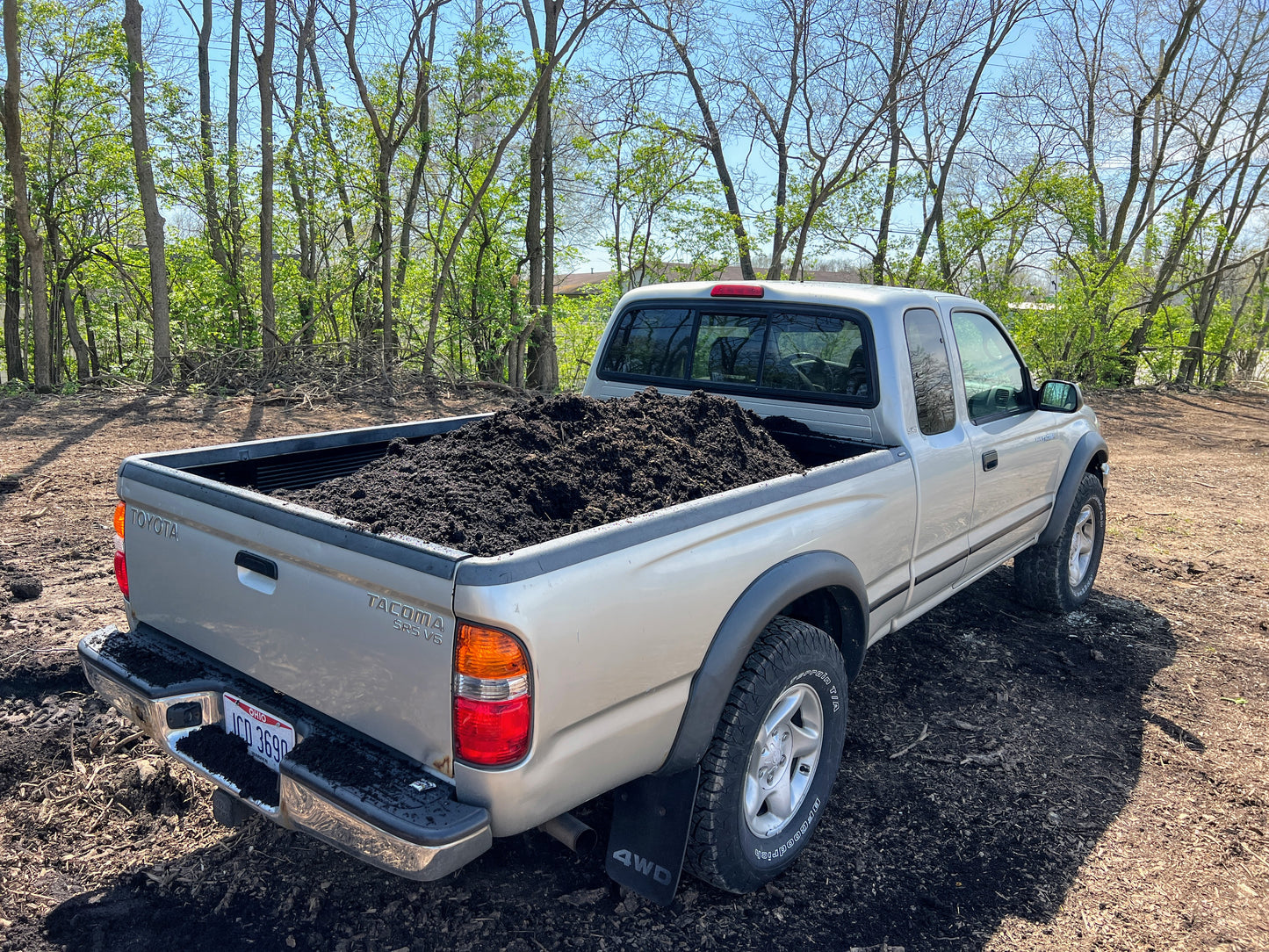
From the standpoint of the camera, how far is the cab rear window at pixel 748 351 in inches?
143

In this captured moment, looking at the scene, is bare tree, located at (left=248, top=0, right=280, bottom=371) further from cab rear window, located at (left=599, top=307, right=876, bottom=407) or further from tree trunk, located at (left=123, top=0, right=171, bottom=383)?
cab rear window, located at (left=599, top=307, right=876, bottom=407)

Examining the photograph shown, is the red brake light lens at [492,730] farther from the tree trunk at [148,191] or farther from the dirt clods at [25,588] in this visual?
the tree trunk at [148,191]

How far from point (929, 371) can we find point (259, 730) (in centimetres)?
299

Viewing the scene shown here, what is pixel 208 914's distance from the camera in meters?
2.40

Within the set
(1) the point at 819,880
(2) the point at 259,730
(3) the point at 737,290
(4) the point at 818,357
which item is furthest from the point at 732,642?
(3) the point at 737,290

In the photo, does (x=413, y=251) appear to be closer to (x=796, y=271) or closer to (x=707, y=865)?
(x=796, y=271)

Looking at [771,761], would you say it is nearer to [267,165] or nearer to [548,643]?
[548,643]

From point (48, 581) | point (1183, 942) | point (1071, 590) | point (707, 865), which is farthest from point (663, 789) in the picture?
point (48, 581)

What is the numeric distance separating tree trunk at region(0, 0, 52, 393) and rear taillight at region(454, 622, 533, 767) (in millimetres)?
12229

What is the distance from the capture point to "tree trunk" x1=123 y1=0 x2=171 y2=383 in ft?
37.6

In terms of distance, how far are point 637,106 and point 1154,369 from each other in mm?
13860

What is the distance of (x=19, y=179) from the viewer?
10984 mm

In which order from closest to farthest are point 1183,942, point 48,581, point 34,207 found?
point 1183,942, point 48,581, point 34,207

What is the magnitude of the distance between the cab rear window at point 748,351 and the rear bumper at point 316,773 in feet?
7.98
